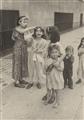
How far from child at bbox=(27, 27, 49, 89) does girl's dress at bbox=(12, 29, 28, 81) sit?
0.36 m

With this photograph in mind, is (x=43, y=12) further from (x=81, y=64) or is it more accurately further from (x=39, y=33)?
(x=39, y=33)

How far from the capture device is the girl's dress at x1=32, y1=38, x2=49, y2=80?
Result: 6199 millimetres

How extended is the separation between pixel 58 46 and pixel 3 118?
1.61m

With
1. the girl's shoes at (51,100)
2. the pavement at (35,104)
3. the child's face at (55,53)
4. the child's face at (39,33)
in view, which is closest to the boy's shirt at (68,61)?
the pavement at (35,104)

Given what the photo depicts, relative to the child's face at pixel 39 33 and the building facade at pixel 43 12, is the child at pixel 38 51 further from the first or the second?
the building facade at pixel 43 12

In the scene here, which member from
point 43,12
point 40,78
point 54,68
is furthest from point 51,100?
point 43,12

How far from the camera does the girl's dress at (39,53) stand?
620cm

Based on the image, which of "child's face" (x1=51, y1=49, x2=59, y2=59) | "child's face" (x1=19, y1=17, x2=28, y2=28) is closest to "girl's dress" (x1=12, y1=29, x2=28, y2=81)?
"child's face" (x1=19, y1=17, x2=28, y2=28)

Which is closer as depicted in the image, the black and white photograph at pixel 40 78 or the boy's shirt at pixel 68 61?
the black and white photograph at pixel 40 78

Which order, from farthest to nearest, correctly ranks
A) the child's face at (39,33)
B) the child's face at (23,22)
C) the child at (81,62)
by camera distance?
1. the child at (81,62)
2. the child's face at (23,22)
3. the child's face at (39,33)

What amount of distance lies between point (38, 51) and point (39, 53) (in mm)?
66

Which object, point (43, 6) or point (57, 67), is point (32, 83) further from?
point (43, 6)

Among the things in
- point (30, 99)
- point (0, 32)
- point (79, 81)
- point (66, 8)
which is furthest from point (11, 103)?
point (66, 8)

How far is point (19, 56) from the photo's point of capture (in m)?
6.70
